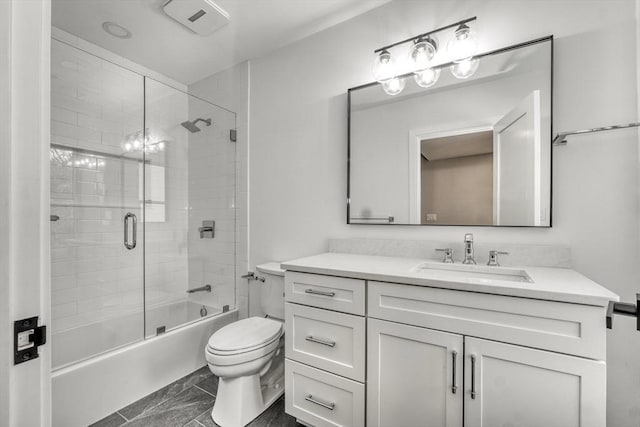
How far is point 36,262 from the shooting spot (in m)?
0.60

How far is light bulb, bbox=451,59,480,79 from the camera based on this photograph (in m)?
1.54

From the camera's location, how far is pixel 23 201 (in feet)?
1.92

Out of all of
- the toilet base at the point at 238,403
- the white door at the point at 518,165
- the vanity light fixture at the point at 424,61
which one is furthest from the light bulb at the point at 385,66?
the toilet base at the point at 238,403

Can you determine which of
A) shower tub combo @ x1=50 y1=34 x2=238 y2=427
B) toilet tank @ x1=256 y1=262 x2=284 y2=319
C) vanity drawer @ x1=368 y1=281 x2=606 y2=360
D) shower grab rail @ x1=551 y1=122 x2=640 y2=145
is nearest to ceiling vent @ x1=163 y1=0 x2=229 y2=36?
shower tub combo @ x1=50 y1=34 x2=238 y2=427

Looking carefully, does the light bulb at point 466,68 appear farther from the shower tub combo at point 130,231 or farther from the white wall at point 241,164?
the shower tub combo at point 130,231

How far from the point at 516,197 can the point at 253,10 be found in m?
1.95

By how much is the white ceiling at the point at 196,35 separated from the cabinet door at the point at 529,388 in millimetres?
1996

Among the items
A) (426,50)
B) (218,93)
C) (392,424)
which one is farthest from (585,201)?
(218,93)

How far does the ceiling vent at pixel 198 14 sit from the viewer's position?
5.96 feet

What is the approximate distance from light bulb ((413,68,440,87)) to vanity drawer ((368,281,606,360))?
1.17 m

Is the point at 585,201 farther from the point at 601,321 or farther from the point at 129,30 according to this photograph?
the point at 129,30

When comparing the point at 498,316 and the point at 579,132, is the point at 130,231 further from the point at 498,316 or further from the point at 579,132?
the point at 579,132

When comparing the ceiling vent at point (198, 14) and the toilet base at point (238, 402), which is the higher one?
the ceiling vent at point (198, 14)

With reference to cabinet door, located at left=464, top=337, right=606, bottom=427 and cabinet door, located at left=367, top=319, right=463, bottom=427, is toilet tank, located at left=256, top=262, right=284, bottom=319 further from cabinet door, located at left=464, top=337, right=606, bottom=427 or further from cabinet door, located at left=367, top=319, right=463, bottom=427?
cabinet door, located at left=464, top=337, right=606, bottom=427
